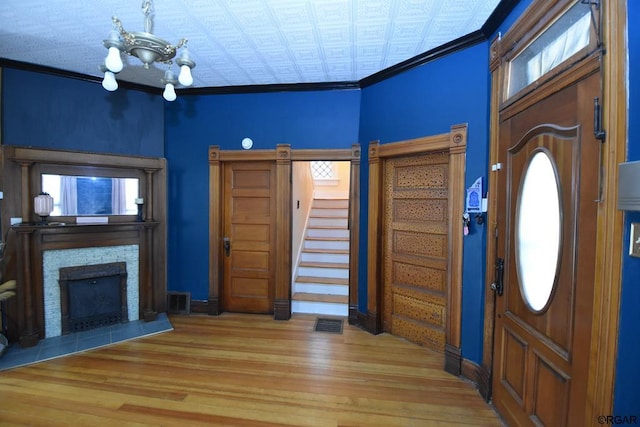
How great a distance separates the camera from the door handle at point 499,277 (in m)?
2.08

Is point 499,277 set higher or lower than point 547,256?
lower

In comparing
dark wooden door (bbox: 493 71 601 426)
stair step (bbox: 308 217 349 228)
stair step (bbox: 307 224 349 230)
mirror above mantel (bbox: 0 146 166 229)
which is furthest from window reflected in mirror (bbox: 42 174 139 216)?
dark wooden door (bbox: 493 71 601 426)

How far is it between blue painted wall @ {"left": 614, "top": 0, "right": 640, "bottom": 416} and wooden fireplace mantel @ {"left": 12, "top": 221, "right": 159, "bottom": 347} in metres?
3.98

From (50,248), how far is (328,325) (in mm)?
3100

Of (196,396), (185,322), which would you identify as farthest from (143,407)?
(185,322)

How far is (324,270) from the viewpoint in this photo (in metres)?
4.41

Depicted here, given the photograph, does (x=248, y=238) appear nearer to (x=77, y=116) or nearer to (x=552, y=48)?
(x=77, y=116)

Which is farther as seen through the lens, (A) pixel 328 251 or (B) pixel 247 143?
(A) pixel 328 251

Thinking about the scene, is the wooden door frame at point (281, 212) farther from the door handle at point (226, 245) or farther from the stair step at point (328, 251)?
the stair step at point (328, 251)

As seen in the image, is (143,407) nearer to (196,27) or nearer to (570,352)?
(570,352)

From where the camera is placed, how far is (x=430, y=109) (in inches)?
109

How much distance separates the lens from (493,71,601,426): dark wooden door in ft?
4.36

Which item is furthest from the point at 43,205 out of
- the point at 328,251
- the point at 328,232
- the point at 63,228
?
the point at 328,232

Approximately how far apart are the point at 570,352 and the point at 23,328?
4399 millimetres
